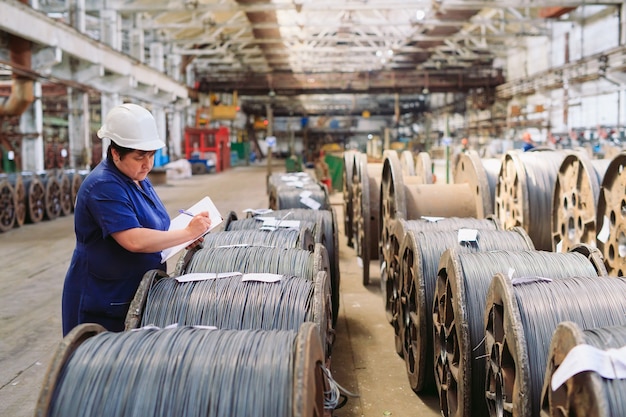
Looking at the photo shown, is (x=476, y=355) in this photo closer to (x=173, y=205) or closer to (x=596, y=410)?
(x=596, y=410)

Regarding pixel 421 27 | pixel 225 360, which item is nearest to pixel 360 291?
pixel 225 360

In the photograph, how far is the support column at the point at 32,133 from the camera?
42.9 ft

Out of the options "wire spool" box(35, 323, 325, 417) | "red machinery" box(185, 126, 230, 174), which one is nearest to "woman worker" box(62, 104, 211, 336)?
"wire spool" box(35, 323, 325, 417)

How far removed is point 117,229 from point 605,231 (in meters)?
3.55

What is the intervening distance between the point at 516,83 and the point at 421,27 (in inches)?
239

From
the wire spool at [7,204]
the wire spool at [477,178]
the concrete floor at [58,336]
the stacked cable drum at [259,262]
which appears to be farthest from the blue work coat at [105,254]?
the wire spool at [7,204]

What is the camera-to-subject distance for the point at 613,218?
4484mm

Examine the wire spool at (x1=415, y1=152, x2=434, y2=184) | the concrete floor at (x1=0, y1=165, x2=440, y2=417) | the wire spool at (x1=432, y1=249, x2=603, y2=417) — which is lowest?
the concrete floor at (x1=0, y1=165, x2=440, y2=417)

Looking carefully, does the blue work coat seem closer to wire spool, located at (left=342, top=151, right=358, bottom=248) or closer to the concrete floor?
the concrete floor

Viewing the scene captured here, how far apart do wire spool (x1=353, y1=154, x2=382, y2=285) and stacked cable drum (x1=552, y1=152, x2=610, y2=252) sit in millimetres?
1981

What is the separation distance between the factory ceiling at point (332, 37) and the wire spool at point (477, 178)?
8731 millimetres

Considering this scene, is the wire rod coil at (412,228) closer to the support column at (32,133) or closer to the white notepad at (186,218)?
the white notepad at (186,218)

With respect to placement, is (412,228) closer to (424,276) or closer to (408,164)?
(424,276)

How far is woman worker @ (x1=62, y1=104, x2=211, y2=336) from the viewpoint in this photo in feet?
8.60
